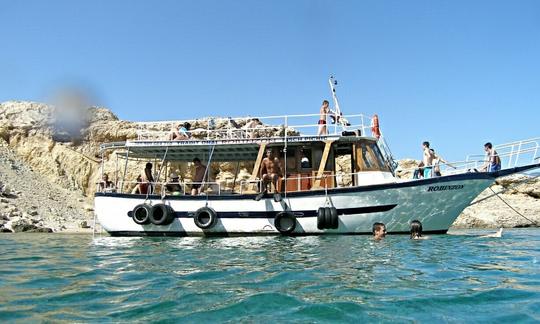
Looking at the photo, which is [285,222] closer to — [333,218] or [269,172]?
[333,218]

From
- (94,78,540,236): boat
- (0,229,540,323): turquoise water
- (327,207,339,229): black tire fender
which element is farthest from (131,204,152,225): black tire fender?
(327,207,339,229): black tire fender

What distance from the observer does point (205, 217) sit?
15.2m

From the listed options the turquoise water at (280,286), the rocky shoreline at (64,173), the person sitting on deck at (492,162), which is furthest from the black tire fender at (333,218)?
the rocky shoreline at (64,173)

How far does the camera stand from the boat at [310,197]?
13.7 meters

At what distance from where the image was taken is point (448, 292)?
5.29 metres

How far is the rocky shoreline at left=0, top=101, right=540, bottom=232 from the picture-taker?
2642 cm

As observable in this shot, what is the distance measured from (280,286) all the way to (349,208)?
8656mm

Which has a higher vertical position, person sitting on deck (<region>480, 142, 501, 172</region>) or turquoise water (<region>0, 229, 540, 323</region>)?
person sitting on deck (<region>480, 142, 501, 172</region>)

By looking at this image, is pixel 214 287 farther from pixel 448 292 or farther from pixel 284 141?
pixel 284 141

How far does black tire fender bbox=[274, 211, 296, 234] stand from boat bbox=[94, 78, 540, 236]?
0.10 ft

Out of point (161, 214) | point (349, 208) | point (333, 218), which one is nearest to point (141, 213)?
point (161, 214)

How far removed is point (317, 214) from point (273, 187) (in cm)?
180

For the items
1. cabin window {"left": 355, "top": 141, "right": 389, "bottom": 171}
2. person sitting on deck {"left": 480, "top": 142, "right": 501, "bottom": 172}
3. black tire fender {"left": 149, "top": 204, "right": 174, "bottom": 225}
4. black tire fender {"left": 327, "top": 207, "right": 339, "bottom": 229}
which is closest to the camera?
person sitting on deck {"left": 480, "top": 142, "right": 501, "bottom": 172}

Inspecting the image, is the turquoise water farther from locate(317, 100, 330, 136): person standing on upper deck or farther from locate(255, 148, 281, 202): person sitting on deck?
locate(317, 100, 330, 136): person standing on upper deck
